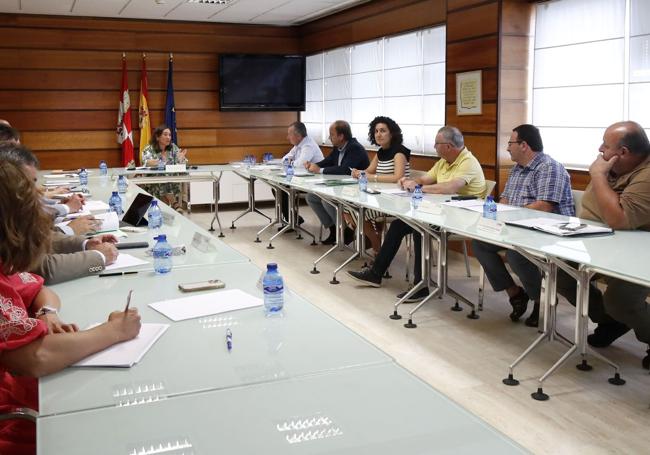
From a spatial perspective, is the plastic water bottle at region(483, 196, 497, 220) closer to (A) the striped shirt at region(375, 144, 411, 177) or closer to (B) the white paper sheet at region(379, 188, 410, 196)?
(B) the white paper sheet at region(379, 188, 410, 196)

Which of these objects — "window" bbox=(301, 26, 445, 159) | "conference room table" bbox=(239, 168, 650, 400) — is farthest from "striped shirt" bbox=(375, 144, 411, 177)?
"conference room table" bbox=(239, 168, 650, 400)

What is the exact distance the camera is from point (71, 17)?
29.2 feet

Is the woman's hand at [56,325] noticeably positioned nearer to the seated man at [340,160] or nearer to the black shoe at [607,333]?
the black shoe at [607,333]

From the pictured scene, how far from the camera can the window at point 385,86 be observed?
23.5 ft

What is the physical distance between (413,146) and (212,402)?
6.35m

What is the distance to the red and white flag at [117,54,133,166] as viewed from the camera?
362 inches

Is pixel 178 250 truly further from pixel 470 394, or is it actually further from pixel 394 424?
pixel 394 424

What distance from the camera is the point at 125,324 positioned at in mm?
1829

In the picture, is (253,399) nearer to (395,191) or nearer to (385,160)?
(395,191)

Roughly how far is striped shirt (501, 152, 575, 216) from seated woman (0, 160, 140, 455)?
10.6 ft

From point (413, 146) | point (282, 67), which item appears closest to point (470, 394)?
point (413, 146)

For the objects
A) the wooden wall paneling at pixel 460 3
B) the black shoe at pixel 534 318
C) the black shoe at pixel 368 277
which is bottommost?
the black shoe at pixel 534 318

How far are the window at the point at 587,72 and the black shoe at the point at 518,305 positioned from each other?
1.66 metres

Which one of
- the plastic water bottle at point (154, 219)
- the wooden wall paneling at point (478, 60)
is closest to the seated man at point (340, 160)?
the wooden wall paneling at point (478, 60)
